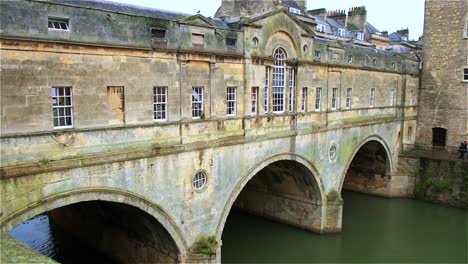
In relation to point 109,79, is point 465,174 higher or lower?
lower

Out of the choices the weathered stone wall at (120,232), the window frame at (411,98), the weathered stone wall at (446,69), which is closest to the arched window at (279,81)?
the weathered stone wall at (120,232)

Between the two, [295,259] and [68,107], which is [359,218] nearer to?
[295,259]

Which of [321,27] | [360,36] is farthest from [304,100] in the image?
[360,36]

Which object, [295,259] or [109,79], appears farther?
[295,259]

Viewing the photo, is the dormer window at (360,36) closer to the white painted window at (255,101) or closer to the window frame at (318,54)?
the window frame at (318,54)

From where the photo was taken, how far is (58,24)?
31.9ft

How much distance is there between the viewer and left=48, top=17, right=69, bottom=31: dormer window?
9578mm

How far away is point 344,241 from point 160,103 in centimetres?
1213

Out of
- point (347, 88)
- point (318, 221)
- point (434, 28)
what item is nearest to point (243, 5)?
point (347, 88)

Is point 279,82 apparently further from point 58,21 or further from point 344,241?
point 58,21

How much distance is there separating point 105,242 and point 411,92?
21551mm

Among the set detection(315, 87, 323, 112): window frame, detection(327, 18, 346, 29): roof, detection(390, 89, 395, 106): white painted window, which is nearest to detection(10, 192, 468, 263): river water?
detection(315, 87, 323, 112): window frame

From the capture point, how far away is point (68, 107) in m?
10.2

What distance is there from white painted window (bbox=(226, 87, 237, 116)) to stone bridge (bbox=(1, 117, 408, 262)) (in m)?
0.51
